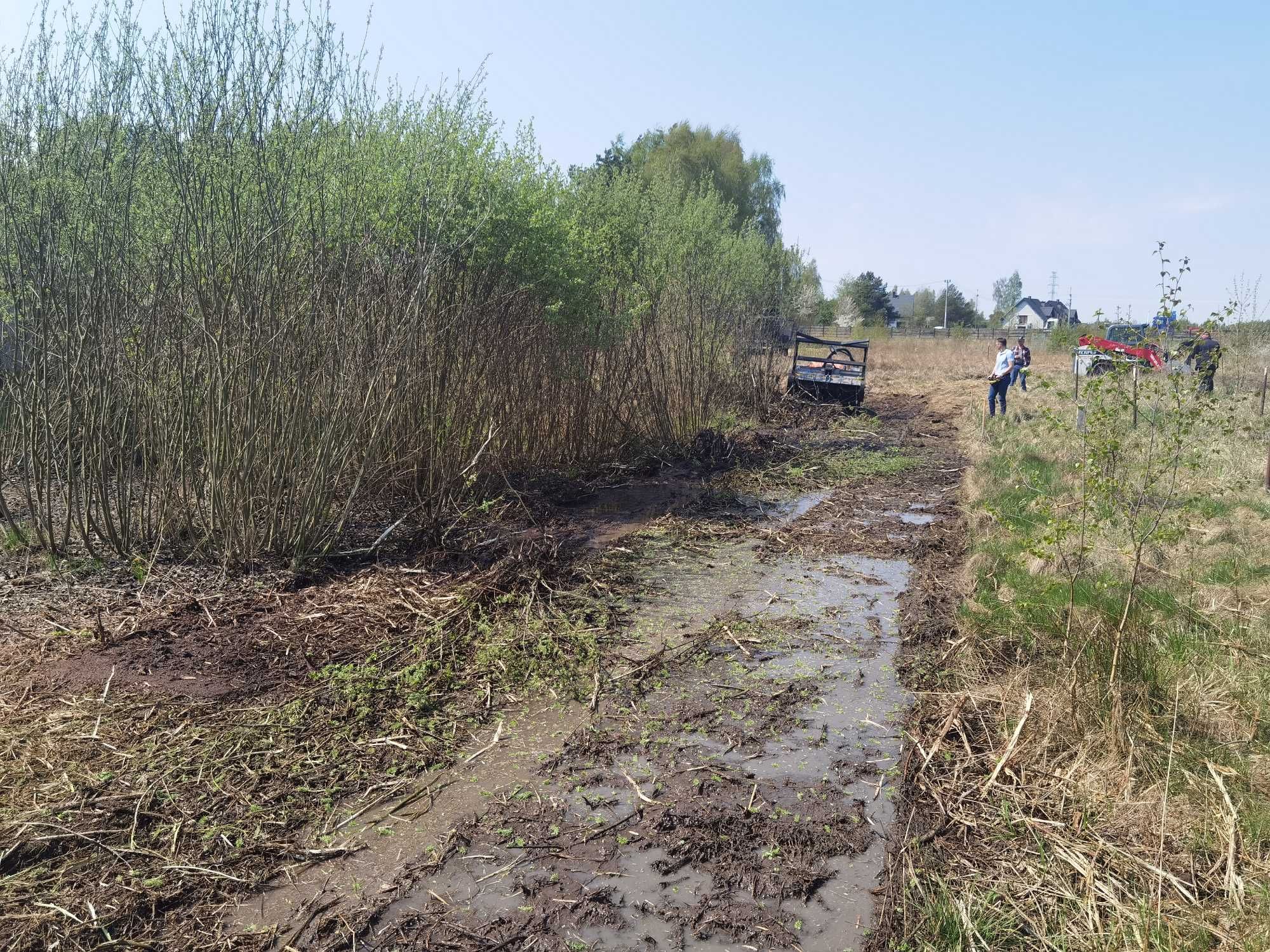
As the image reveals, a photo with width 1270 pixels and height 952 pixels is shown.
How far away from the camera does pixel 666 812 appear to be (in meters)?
3.83

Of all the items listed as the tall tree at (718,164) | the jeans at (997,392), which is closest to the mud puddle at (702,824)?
the jeans at (997,392)

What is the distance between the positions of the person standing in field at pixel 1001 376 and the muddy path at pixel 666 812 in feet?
36.1

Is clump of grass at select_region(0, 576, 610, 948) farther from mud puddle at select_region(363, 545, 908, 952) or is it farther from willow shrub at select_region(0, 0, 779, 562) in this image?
willow shrub at select_region(0, 0, 779, 562)

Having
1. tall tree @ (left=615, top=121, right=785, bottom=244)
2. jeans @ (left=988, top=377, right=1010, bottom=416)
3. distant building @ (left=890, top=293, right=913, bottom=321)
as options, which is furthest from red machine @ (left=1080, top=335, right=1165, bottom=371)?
distant building @ (left=890, top=293, right=913, bottom=321)

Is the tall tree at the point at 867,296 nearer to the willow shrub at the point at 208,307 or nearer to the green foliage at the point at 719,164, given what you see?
the green foliage at the point at 719,164

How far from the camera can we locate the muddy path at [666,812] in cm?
312

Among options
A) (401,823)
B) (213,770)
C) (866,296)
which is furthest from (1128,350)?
(866,296)

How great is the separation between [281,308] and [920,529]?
6.22 metres

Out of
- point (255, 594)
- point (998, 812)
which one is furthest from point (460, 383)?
point (998, 812)

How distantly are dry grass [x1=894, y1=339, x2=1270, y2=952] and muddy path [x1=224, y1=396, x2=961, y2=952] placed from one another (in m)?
0.28

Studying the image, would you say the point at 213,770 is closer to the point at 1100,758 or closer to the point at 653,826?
the point at 653,826

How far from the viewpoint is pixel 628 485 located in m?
11.7

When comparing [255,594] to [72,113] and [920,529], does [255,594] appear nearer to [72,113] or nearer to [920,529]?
[72,113]

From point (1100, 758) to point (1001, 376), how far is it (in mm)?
14030
